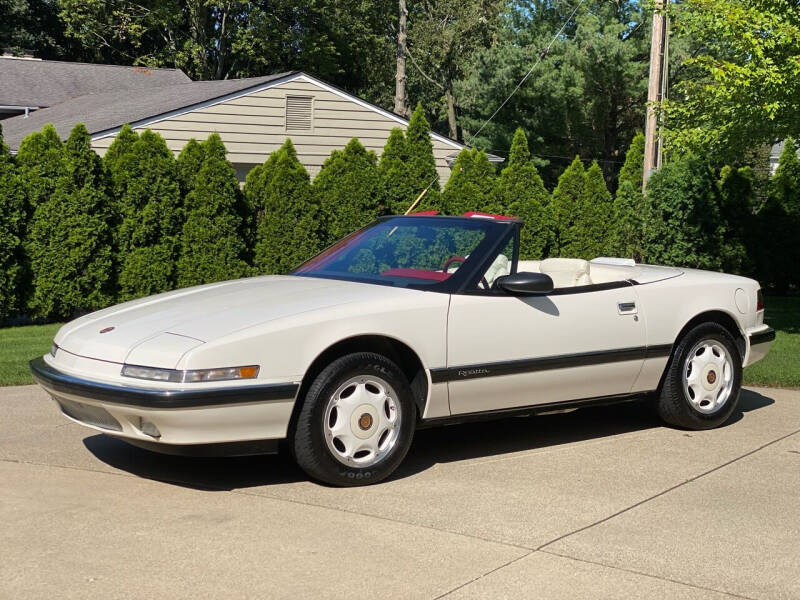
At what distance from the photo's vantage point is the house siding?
22.6m

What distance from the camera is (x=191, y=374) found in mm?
5223

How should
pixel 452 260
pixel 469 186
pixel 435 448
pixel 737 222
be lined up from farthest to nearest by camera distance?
pixel 737 222, pixel 469 186, pixel 435 448, pixel 452 260

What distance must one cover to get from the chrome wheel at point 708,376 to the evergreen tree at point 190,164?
31.7ft

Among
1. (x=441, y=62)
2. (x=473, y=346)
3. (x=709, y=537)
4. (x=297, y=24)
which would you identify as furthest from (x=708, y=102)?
(x=441, y=62)

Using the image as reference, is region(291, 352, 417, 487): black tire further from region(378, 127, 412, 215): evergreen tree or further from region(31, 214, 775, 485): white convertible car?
region(378, 127, 412, 215): evergreen tree

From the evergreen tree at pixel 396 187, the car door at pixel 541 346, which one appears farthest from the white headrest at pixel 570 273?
the evergreen tree at pixel 396 187

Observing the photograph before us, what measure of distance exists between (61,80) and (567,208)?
19051 mm

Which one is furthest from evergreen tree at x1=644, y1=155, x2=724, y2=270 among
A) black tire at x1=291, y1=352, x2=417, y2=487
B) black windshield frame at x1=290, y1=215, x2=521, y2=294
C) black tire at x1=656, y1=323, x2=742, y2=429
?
black tire at x1=291, y1=352, x2=417, y2=487

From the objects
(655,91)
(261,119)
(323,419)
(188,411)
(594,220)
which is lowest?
(323,419)

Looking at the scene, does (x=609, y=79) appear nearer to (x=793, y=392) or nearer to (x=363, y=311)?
Answer: (x=793, y=392)

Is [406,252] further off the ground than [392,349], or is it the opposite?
[406,252]

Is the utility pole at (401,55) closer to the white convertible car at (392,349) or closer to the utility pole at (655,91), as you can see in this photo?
the utility pole at (655,91)

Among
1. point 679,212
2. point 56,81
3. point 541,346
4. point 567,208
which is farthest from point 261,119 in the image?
point 541,346

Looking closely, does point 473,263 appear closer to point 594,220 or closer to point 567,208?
point 567,208
